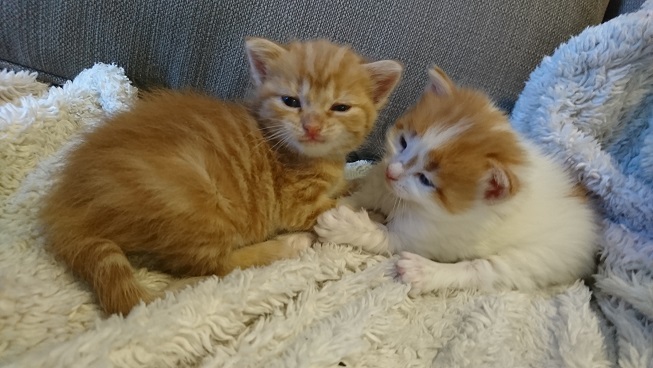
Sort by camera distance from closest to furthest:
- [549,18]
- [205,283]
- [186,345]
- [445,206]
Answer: [186,345] → [205,283] → [445,206] → [549,18]

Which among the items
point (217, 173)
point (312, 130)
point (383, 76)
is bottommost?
point (217, 173)

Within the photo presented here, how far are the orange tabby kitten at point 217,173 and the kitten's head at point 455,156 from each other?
0.43ft

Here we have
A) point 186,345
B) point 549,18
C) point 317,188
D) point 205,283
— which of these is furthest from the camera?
point 549,18

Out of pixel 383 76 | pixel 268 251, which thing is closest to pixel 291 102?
pixel 383 76

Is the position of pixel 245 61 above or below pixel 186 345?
above

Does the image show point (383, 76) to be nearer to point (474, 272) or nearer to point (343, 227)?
point (343, 227)

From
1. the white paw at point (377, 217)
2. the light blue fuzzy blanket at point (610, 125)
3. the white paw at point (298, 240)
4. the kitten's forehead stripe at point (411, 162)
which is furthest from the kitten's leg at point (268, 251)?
the light blue fuzzy blanket at point (610, 125)

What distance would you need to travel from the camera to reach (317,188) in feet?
3.81

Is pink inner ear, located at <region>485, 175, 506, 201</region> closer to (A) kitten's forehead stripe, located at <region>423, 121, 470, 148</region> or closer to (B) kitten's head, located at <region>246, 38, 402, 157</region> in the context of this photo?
(A) kitten's forehead stripe, located at <region>423, 121, 470, 148</region>

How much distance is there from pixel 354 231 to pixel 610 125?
692 millimetres

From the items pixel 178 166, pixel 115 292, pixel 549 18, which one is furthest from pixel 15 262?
pixel 549 18

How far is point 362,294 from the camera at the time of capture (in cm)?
100

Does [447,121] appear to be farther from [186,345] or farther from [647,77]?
[186,345]

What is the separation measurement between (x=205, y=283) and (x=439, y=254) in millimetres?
510
